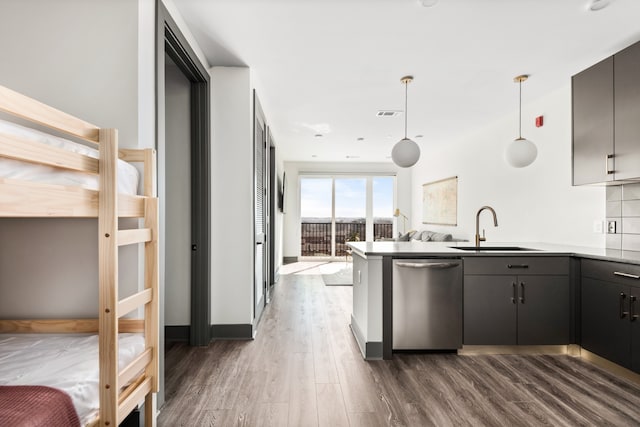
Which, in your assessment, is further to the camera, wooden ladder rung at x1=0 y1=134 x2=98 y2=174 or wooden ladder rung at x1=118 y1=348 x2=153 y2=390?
wooden ladder rung at x1=118 y1=348 x2=153 y2=390

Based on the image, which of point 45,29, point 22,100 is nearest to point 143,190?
point 22,100

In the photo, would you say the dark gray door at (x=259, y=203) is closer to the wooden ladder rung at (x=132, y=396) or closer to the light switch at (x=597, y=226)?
the wooden ladder rung at (x=132, y=396)

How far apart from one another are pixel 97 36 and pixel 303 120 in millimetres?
3447

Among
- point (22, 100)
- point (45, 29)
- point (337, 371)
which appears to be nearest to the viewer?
point (22, 100)

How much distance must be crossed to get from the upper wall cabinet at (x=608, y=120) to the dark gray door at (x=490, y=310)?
3.83 ft

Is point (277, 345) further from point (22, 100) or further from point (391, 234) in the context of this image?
point (391, 234)

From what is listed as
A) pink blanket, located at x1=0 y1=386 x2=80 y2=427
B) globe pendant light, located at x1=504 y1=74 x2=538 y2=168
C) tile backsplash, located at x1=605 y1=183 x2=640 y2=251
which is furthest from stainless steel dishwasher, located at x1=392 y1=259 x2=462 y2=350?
pink blanket, located at x1=0 y1=386 x2=80 y2=427

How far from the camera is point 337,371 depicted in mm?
2488

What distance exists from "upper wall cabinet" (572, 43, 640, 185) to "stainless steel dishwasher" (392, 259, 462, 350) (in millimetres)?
1422

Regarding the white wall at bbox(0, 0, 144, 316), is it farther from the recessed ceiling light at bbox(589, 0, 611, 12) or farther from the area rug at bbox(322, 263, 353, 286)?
the area rug at bbox(322, 263, 353, 286)

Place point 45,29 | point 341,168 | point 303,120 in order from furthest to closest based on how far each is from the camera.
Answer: point 341,168
point 303,120
point 45,29

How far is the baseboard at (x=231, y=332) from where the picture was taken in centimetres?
312

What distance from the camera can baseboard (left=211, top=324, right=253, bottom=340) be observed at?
3.12m

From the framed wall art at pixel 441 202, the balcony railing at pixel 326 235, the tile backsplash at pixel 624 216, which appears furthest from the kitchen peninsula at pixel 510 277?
the balcony railing at pixel 326 235
